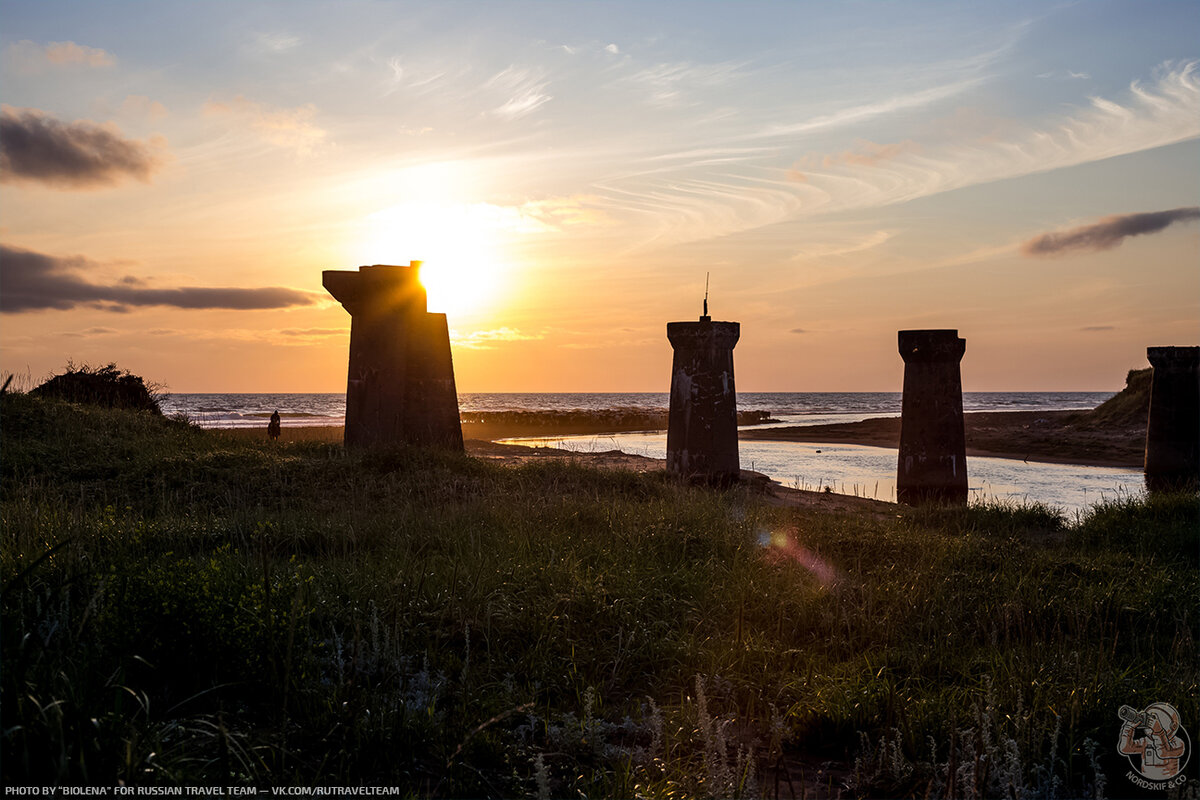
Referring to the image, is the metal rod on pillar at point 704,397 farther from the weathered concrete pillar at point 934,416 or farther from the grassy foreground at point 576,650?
the grassy foreground at point 576,650

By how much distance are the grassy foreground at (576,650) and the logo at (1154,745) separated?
0.31 feet

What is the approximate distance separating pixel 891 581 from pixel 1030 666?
2.06 m

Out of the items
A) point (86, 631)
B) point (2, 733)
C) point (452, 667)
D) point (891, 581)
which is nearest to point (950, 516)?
point (891, 581)

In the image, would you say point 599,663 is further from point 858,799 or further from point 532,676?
point 858,799

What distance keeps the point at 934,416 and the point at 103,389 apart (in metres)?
16.9

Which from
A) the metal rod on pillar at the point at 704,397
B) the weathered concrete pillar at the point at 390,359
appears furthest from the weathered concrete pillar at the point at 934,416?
the weathered concrete pillar at the point at 390,359

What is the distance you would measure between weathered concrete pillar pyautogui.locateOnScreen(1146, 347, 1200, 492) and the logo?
44.3ft

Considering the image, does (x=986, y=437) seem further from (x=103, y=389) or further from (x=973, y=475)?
(x=103, y=389)

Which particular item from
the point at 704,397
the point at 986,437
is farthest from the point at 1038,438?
the point at 704,397

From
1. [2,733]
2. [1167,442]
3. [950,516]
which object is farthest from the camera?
[1167,442]

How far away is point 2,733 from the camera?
7.95ft

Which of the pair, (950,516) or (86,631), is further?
(950,516)

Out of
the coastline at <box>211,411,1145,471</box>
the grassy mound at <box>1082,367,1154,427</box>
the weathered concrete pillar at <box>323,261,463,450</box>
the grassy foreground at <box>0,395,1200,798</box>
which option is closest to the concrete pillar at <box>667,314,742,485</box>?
the grassy foreground at <box>0,395,1200,798</box>

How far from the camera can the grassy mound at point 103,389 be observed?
17219mm
